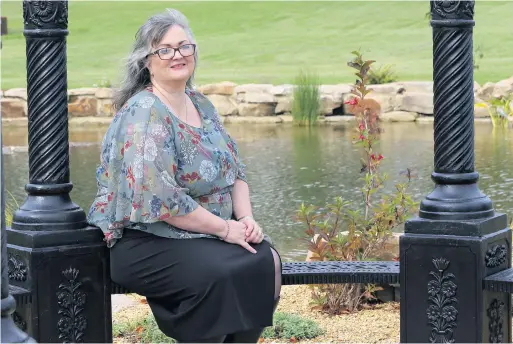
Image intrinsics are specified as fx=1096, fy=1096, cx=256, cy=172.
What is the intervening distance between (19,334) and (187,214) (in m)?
0.90

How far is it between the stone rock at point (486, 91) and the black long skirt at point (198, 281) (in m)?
11.9

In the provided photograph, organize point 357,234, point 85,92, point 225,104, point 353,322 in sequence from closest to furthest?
point 353,322, point 357,234, point 225,104, point 85,92

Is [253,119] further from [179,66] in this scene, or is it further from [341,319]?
[179,66]

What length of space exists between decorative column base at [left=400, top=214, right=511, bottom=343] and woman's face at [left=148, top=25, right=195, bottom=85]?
1.10 m

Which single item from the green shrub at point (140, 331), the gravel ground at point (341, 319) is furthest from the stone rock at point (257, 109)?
the green shrub at point (140, 331)

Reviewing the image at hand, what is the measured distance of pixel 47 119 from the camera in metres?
4.31

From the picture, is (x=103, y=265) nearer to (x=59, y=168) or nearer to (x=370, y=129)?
(x=59, y=168)

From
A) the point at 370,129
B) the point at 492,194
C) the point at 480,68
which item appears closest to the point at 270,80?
the point at 480,68

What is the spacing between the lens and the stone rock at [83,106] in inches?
675

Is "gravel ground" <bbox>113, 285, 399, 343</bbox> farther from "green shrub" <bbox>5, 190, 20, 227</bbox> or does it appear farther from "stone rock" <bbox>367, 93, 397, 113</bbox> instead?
"stone rock" <bbox>367, 93, 397, 113</bbox>

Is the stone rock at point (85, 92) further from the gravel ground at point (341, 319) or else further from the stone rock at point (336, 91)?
the gravel ground at point (341, 319)

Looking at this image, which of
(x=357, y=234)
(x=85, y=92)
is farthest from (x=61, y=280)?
(x=85, y=92)

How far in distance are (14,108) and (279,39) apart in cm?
968

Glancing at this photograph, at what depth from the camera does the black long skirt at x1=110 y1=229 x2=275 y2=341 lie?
3932 millimetres
